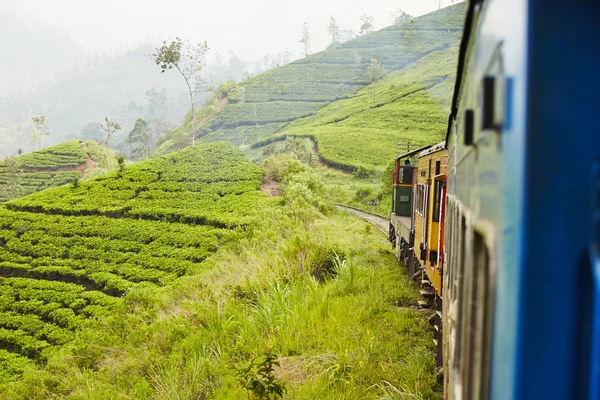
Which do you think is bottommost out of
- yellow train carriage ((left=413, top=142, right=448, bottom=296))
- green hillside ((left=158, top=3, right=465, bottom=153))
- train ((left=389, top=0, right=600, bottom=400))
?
yellow train carriage ((left=413, top=142, right=448, bottom=296))

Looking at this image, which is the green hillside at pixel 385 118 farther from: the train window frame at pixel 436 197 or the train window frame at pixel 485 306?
the train window frame at pixel 485 306

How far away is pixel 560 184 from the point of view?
2.47 ft

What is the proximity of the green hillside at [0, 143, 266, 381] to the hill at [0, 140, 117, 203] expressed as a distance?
11.8 meters

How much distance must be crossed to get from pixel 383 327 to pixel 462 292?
443 centimetres

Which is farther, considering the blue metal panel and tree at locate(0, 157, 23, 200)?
tree at locate(0, 157, 23, 200)

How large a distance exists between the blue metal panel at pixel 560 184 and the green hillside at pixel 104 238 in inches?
534

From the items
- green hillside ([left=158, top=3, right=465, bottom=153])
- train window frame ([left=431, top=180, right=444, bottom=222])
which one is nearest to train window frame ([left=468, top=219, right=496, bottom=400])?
train window frame ([left=431, top=180, right=444, bottom=222])

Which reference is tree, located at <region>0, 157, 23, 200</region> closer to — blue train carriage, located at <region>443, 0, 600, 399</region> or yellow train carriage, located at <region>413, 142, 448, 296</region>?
yellow train carriage, located at <region>413, 142, 448, 296</region>

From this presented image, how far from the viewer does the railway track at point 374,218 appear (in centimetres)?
1642

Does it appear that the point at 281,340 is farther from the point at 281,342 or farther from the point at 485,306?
the point at 485,306

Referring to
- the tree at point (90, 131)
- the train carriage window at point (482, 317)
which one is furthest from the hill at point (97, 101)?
the train carriage window at point (482, 317)

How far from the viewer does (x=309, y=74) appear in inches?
2308

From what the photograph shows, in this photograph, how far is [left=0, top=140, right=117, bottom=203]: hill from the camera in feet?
108

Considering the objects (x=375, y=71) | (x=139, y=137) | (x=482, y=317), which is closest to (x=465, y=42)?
(x=482, y=317)
